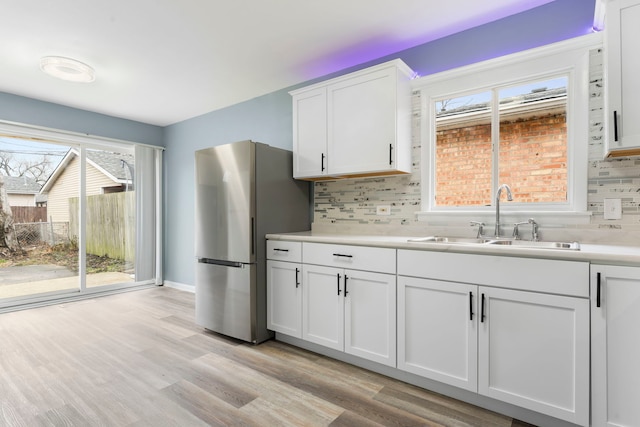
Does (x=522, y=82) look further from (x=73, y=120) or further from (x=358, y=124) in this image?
(x=73, y=120)

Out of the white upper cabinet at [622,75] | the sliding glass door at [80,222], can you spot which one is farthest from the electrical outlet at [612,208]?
the sliding glass door at [80,222]

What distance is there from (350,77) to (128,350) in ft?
9.44

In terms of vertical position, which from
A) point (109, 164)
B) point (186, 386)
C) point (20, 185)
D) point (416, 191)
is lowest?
point (186, 386)

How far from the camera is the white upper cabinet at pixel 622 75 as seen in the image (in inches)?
67.6

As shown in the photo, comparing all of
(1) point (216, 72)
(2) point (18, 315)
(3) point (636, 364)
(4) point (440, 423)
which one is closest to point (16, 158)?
(2) point (18, 315)

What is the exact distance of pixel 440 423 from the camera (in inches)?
68.8

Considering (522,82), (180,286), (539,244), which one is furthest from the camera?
(180,286)

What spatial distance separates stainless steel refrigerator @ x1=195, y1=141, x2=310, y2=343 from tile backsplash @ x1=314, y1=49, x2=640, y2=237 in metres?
0.38

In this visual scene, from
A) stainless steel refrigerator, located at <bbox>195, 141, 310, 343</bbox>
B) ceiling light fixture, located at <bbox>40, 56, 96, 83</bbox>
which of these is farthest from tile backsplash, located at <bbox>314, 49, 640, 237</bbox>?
ceiling light fixture, located at <bbox>40, 56, 96, 83</bbox>

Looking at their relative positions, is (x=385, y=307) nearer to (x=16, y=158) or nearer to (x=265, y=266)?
(x=265, y=266)

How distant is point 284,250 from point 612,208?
7.32ft

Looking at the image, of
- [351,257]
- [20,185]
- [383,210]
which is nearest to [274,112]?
[383,210]

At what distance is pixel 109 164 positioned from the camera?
15.5 ft

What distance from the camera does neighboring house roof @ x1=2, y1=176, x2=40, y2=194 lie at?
387 centimetres
